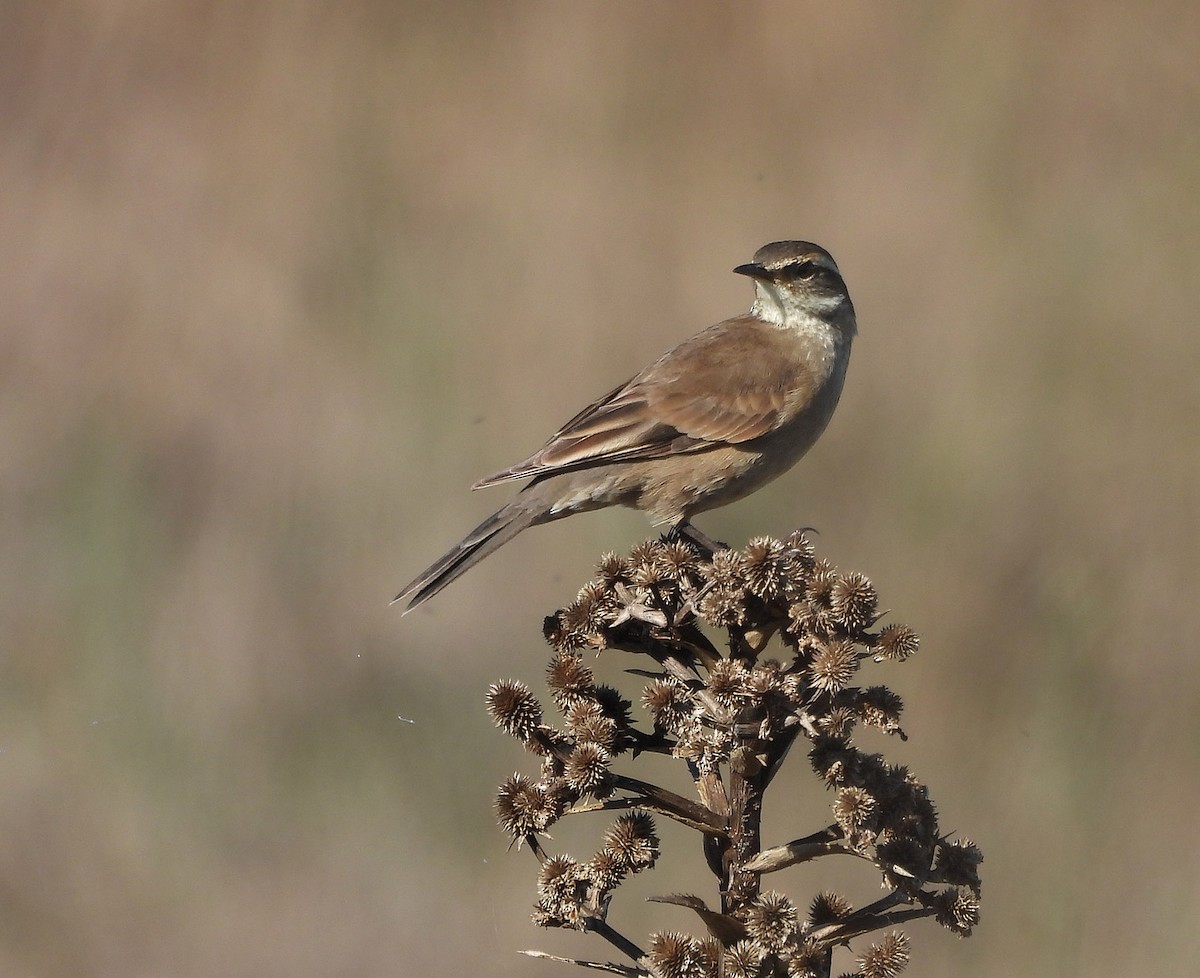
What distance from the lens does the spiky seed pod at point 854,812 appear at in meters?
2.37

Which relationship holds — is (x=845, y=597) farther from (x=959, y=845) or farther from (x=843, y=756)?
(x=959, y=845)

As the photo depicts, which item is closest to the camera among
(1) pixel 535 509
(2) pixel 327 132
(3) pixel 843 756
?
(3) pixel 843 756

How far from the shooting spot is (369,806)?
6738mm

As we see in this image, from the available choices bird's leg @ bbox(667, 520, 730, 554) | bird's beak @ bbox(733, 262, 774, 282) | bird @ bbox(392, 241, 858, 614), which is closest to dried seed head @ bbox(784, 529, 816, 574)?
bird @ bbox(392, 241, 858, 614)

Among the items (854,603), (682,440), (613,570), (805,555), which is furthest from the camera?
(682,440)

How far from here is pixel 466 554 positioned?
4480 mm

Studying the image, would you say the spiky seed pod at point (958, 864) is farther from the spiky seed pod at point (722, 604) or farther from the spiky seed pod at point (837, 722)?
the spiky seed pod at point (722, 604)

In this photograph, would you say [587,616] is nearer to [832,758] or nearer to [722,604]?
[722,604]

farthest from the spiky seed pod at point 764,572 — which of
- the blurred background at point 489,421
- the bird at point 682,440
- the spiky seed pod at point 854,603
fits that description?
the blurred background at point 489,421

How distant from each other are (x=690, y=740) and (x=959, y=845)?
1.76 ft

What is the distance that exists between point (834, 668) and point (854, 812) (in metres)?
0.25

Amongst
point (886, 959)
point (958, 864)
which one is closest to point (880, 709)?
point (958, 864)

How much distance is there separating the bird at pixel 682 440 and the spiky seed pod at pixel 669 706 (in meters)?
1.88

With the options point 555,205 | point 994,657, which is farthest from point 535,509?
point 555,205
